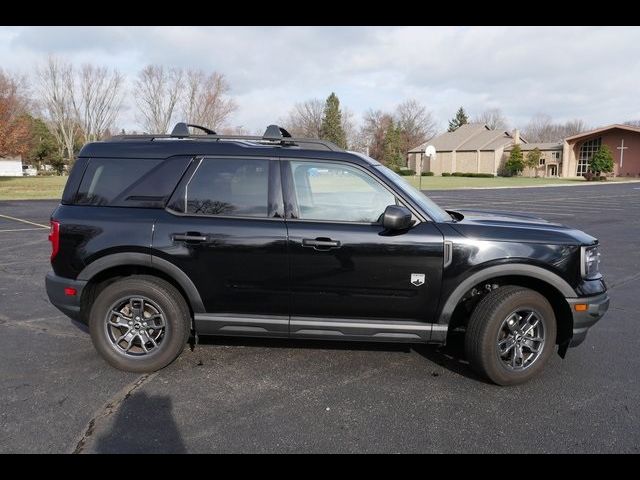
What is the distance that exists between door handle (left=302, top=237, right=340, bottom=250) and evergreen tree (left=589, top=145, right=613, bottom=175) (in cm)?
6102

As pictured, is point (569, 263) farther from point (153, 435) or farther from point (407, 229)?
point (153, 435)

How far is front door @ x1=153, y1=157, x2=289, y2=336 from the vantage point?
11.8ft

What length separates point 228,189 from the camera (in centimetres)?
375

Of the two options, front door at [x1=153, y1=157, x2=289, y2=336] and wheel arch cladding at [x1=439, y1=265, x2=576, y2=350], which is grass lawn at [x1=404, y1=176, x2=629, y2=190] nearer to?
wheel arch cladding at [x1=439, y1=265, x2=576, y2=350]

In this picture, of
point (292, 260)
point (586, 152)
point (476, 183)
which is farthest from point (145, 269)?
point (586, 152)

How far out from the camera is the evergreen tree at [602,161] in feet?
176

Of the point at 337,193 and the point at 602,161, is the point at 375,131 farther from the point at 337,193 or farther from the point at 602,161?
the point at 337,193

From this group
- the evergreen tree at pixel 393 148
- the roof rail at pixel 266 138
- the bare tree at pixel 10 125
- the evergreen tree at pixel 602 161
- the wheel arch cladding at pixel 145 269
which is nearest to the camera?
the wheel arch cladding at pixel 145 269

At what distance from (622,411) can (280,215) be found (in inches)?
113

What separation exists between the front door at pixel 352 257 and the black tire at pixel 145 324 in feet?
3.16

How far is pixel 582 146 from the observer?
59.6 meters

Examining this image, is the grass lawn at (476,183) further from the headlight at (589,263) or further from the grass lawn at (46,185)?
the headlight at (589,263)

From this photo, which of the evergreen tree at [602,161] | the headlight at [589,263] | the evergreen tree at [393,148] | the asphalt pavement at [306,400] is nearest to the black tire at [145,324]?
the asphalt pavement at [306,400]

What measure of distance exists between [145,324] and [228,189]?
1.33m
